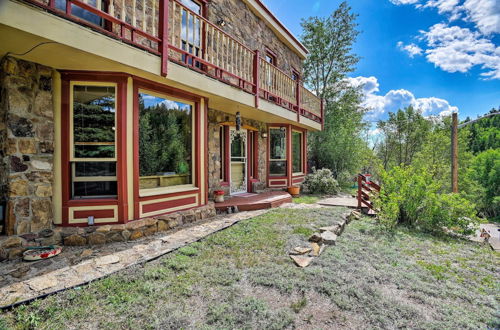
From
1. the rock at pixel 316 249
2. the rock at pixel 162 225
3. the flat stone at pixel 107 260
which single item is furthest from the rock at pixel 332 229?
the flat stone at pixel 107 260

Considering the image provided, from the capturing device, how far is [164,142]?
4883 millimetres

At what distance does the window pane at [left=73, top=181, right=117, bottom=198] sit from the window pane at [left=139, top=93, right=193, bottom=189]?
494mm

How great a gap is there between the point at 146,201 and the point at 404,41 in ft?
63.9

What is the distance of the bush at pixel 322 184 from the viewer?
32.1ft

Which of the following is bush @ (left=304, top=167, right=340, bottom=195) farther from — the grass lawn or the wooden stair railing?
the grass lawn

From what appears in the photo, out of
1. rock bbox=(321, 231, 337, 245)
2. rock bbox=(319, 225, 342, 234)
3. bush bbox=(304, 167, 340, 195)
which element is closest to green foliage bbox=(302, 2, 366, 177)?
bush bbox=(304, 167, 340, 195)

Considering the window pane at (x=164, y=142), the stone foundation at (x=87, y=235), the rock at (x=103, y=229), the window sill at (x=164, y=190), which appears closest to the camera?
the stone foundation at (x=87, y=235)

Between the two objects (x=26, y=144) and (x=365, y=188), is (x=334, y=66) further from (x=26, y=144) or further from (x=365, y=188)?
(x=26, y=144)

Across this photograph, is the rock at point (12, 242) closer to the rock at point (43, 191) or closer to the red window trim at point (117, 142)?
the red window trim at point (117, 142)

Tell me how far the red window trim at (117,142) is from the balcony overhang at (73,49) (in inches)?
6.0

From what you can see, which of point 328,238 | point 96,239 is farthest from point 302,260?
point 96,239

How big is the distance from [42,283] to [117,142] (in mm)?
2216

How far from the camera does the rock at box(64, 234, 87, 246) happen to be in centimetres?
366

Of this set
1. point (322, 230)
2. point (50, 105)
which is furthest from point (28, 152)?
point (322, 230)
